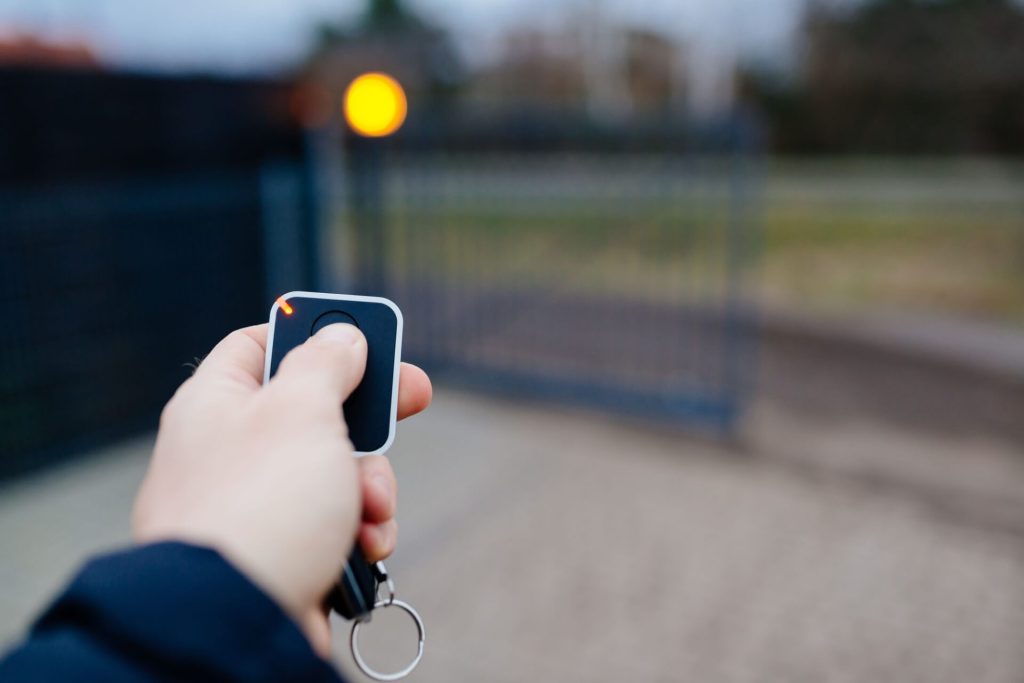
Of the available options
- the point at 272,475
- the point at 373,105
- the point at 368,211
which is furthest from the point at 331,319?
the point at 368,211

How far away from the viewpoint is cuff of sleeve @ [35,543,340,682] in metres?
0.57

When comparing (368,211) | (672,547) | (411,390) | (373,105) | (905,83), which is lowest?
(672,547)

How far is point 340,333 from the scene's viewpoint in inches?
35.1

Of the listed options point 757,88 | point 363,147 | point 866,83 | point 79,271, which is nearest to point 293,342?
point 79,271

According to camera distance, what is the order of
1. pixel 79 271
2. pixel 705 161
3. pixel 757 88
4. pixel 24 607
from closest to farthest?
pixel 24 607, pixel 79 271, pixel 705 161, pixel 757 88

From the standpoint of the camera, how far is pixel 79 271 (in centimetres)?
494

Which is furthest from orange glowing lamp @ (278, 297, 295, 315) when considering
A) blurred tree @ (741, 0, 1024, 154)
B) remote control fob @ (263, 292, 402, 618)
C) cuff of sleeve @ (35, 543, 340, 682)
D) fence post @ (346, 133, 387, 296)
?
blurred tree @ (741, 0, 1024, 154)

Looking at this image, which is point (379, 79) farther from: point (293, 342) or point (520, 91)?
point (520, 91)

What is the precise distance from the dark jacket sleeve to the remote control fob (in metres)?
0.27

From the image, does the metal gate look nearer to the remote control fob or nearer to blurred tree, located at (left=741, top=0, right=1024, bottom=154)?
the remote control fob

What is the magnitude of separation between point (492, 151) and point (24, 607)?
396 centimetres

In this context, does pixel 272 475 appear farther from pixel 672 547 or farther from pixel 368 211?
pixel 368 211

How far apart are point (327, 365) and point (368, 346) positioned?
11 centimetres

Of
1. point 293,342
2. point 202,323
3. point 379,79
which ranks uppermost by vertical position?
point 379,79
